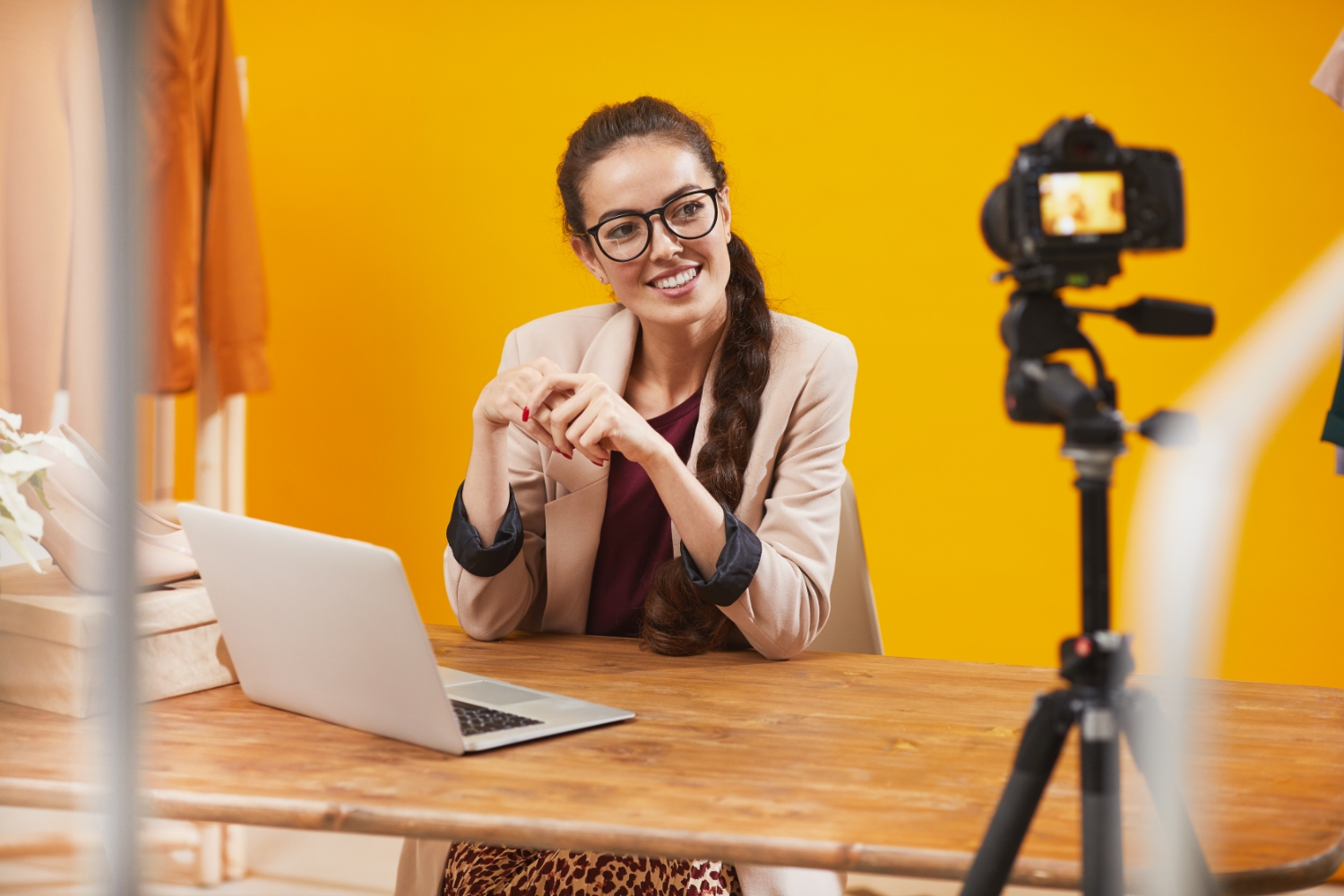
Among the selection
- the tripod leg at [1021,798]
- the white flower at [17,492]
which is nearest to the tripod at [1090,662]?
the tripod leg at [1021,798]

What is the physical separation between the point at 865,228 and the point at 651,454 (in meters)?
1.42

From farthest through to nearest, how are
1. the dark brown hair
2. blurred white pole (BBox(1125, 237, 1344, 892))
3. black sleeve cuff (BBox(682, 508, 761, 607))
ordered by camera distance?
the dark brown hair → black sleeve cuff (BBox(682, 508, 761, 607)) → blurred white pole (BBox(1125, 237, 1344, 892))

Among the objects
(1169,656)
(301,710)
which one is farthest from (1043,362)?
(301,710)

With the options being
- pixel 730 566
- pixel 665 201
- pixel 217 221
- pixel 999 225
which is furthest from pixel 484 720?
pixel 217 221

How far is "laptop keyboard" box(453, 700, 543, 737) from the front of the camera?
3.28ft

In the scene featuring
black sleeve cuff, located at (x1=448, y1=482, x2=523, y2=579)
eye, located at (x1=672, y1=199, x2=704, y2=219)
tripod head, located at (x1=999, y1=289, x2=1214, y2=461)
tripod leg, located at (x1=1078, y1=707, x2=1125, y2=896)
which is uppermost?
eye, located at (x1=672, y1=199, x2=704, y2=219)

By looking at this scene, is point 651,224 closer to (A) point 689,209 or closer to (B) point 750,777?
(A) point 689,209

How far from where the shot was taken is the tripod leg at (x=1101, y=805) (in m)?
0.62

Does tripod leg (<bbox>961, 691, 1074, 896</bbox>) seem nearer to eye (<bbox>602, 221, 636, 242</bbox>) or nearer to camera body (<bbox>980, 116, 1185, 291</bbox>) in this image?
camera body (<bbox>980, 116, 1185, 291</bbox>)

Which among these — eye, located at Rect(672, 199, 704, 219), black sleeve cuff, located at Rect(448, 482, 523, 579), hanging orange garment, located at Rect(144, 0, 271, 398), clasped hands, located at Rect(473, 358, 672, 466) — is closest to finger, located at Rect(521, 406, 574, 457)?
clasped hands, located at Rect(473, 358, 672, 466)

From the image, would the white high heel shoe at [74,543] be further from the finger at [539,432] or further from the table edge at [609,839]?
the finger at [539,432]

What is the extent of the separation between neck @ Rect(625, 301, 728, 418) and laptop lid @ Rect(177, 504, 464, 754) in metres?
0.68

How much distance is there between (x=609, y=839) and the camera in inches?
31.7

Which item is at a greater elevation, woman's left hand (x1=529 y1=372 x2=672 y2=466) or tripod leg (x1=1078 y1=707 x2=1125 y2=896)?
woman's left hand (x1=529 y1=372 x2=672 y2=466)
